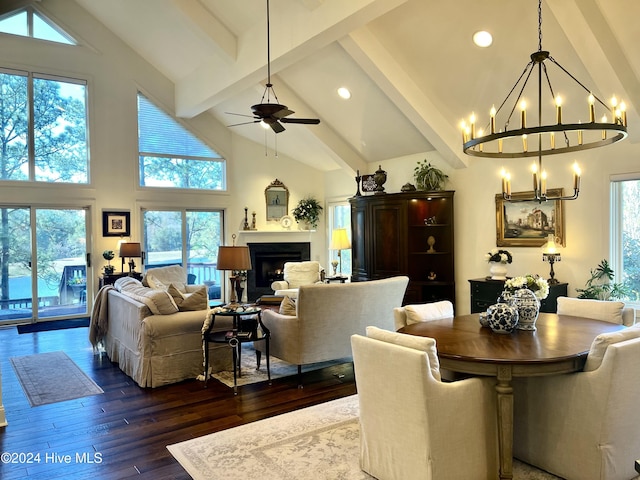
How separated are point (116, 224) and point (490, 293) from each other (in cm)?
645

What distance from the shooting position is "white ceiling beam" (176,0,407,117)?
4831 millimetres

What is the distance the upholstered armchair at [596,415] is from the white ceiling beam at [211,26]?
232 inches

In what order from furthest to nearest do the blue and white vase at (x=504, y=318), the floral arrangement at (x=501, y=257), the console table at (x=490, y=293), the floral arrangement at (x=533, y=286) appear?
1. the floral arrangement at (x=501, y=257)
2. the console table at (x=490, y=293)
3. the floral arrangement at (x=533, y=286)
4. the blue and white vase at (x=504, y=318)

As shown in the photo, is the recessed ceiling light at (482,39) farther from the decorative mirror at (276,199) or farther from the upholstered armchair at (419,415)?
the decorative mirror at (276,199)

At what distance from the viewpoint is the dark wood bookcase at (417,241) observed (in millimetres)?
7445

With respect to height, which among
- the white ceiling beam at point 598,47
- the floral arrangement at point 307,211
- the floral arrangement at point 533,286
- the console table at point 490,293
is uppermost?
the white ceiling beam at point 598,47

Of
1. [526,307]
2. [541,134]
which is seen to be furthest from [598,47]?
[526,307]

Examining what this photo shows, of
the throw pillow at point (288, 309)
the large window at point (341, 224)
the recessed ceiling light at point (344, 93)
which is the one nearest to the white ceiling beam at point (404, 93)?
the recessed ceiling light at point (344, 93)

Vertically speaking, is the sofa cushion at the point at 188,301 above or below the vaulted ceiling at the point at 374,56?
below

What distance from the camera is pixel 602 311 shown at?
367 cm

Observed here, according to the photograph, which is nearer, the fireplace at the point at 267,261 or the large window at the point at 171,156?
the large window at the point at 171,156

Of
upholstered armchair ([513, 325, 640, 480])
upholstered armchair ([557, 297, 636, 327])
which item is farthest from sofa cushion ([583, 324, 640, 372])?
upholstered armchair ([557, 297, 636, 327])

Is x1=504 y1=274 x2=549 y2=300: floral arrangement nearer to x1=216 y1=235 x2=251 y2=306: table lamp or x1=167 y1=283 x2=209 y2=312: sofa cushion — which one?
x1=216 y1=235 x2=251 y2=306: table lamp

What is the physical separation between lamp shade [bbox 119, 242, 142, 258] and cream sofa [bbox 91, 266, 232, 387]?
3151mm
